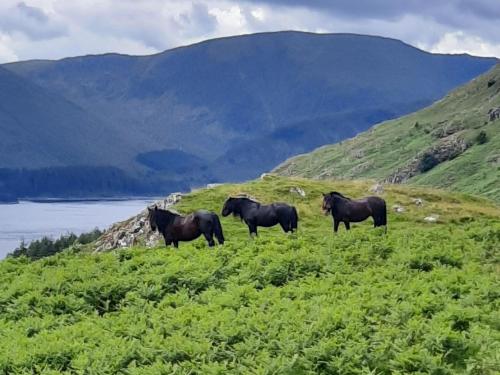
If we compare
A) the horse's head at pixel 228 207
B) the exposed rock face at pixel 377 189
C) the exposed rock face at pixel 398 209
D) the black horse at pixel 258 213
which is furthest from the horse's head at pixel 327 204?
the exposed rock face at pixel 377 189

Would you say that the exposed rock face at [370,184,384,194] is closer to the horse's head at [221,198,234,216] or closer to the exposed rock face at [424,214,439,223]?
the exposed rock face at [424,214,439,223]

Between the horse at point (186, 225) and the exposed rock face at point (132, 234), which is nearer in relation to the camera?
the horse at point (186, 225)

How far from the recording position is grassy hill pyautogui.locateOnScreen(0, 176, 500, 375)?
575 inches

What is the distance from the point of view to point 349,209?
37812 millimetres

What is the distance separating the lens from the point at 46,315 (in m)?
19.9

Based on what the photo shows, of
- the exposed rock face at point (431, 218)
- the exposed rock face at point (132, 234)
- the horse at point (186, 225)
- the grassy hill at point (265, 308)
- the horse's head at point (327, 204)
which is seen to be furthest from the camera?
the exposed rock face at point (431, 218)

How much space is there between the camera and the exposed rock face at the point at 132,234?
149 ft

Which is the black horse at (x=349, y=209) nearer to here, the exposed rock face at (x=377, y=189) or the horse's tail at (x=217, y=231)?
the horse's tail at (x=217, y=231)

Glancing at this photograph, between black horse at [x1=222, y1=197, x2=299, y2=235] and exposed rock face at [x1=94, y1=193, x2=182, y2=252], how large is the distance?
339 inches

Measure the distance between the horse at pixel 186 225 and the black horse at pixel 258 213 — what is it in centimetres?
388

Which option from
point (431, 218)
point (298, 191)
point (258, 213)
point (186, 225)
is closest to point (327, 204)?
point (258, 213)

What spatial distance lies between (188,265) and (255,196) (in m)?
28.3

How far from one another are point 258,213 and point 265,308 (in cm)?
1810

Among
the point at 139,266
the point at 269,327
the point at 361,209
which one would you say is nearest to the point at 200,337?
the point at 269,327
